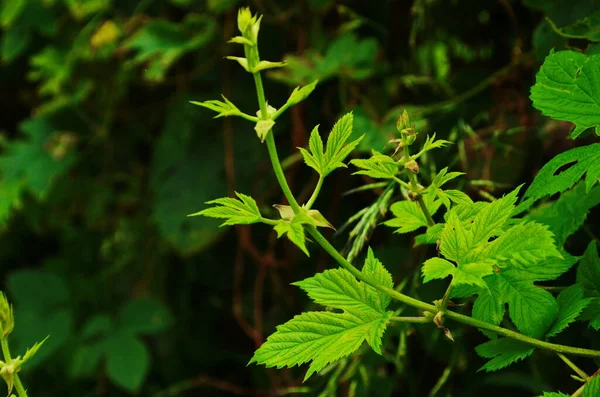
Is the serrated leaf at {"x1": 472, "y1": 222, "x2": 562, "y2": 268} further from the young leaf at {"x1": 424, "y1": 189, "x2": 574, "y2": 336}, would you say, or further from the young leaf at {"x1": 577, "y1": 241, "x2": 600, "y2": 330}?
the young leaf at {"x1": 577, "y1": 241, "x2": 600, "y2": 330}

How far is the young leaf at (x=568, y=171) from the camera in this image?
A: 0.67 metres

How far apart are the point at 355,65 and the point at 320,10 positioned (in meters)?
0.21

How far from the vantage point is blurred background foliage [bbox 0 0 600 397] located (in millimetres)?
1237

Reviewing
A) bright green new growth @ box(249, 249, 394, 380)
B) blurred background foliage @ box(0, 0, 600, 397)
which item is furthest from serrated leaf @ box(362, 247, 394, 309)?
blurred background foliage @ box(0, 0, 600, 397)

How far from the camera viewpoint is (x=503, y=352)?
68cm

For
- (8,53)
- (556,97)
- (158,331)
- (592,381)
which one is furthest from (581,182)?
(8,53)

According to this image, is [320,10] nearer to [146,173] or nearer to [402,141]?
[146,173]

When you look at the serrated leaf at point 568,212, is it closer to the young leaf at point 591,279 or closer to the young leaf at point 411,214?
the young leaf at point 591,279

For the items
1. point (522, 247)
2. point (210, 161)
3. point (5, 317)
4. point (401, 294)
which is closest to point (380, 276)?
point (401, 294)

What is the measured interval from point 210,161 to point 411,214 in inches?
40.0

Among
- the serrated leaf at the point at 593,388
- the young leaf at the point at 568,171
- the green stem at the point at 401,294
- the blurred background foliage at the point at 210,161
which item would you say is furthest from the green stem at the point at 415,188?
the blurred background foliage at the point at 210,161

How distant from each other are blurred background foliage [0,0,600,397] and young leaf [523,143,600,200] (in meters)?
0.34

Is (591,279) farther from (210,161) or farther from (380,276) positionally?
(210,161)

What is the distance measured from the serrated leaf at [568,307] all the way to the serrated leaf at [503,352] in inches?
1.2
